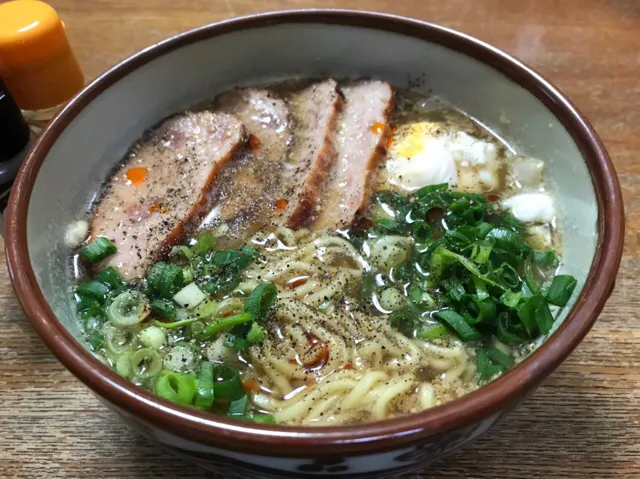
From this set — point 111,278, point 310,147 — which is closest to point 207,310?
point 111,278

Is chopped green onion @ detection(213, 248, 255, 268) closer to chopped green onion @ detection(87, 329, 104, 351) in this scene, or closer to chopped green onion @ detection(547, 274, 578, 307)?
chopped green onion @ detection(87, 329, 104, 351)

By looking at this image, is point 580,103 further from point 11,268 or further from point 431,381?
point 11,268

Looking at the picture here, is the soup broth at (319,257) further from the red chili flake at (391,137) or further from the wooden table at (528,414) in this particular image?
the wooden table at (528,414)

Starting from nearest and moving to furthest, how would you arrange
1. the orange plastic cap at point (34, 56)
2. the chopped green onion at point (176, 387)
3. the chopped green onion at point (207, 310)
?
1. the chopped green onion at point (176, 387)
2. the chopped green onion at point (207, 310)
3. the orange plastic cap at point (34, 56)

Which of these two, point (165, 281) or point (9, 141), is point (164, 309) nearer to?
point (165, 281)

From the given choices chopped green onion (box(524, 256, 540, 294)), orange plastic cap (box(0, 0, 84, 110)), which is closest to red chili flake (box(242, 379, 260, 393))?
chopped green onion (box(524, 256, 540, 294))

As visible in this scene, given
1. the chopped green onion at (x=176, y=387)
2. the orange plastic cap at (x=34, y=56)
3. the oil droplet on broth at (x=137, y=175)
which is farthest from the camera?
the oil droplet on broth at (x=137, y=175)

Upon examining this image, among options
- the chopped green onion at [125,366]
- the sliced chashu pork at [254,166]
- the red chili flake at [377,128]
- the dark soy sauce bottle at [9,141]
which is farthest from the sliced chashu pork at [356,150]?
the dark soy sauce bottle at [9,141]

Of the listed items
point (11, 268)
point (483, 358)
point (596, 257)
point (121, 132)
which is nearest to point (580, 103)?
point (596, 257)
